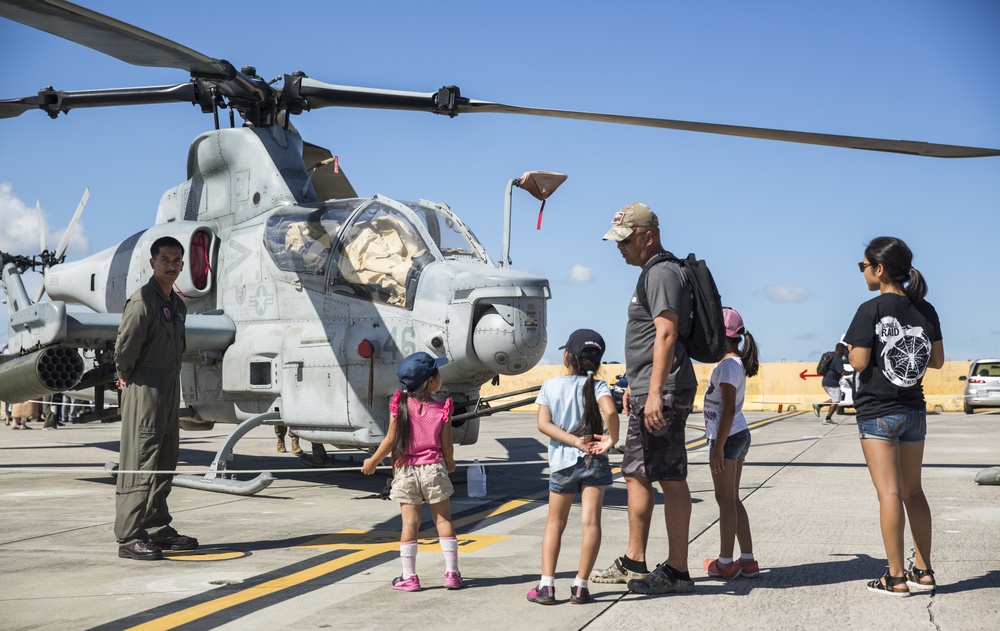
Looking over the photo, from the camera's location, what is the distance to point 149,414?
6.37m

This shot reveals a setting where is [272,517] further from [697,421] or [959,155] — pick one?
[697,421]

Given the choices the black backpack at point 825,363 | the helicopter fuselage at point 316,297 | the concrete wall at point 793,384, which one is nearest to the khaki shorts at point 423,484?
the helicopter fuselage at point 316,297

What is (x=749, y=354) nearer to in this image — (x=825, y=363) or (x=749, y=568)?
(x=749, y=568)

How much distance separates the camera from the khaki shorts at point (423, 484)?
205 inches

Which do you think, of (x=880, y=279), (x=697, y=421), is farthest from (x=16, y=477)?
(x=697, y=421)

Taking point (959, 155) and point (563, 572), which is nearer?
point (563, 572)

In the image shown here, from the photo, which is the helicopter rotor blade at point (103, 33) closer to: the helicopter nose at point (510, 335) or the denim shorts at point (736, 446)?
the helicopter nose at point (510, 335)

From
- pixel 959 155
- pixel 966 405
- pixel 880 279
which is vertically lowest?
pixel 966 405

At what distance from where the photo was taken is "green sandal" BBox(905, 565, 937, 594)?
490 cm

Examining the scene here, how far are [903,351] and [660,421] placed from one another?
136 centimetres

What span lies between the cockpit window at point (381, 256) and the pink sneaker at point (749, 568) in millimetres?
4304

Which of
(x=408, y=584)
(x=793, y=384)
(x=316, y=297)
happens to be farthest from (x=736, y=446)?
(x=793, y=384)

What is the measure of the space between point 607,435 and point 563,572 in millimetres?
1058

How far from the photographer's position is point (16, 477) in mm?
11438
